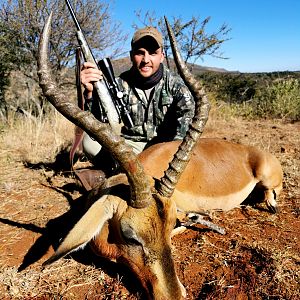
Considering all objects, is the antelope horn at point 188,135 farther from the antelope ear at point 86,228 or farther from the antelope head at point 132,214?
the antelope ear at point 86,228

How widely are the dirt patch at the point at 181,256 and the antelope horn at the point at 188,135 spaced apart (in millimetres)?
877

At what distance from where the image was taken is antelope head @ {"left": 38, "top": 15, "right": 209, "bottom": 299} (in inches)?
99.7

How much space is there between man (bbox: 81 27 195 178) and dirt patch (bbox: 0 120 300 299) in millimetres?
1319

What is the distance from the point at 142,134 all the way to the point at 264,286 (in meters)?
3.01

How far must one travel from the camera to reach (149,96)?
17.6ft

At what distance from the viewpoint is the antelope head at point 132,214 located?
2531mm

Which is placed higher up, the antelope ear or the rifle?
the rifle

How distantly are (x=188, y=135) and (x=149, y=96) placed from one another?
2.32 meters

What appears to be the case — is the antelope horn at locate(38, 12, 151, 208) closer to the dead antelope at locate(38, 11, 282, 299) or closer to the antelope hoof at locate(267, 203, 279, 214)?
the dead antelope at locate(38, 11, 282, 299)

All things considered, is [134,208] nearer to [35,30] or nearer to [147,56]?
[147,56]

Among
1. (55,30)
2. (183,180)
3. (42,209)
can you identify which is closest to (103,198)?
(183,180)

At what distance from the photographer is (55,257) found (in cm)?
262

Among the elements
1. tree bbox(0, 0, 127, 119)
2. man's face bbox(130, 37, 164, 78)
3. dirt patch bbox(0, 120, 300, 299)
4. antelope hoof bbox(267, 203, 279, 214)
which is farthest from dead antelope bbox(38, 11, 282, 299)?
tree bbox(0, 0, 127, 119)

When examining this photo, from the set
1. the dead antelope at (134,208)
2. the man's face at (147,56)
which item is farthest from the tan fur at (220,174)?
the man's face at (147,56)
